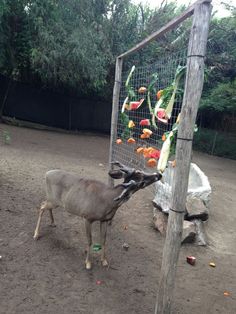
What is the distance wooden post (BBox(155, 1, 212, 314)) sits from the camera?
273 cm

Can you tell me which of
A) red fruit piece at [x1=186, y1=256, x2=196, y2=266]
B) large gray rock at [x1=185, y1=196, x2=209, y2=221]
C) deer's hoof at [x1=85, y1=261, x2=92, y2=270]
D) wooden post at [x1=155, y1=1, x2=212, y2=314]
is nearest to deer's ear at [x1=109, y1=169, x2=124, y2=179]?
deer's hoof at [x1=85, y1=261, x2=92, y2=270]

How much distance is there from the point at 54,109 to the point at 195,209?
12642 mm

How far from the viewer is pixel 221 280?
4.37 meters

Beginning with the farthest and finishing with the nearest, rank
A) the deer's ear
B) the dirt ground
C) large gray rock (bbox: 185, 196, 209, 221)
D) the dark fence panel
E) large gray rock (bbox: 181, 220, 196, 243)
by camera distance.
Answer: the dark fence panel < large gray rock (bbox: 185, 196, 209, 221) < large gray rock (bbox: 181, 220, 196, 243) < the deer's ear < the dirt ground

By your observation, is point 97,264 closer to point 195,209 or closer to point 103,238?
point 103,238

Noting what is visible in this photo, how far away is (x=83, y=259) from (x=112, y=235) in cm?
90

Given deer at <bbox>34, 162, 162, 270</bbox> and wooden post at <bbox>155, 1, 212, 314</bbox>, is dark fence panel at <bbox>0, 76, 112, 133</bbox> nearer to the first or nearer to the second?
deer at <bbox>34, 162, 162, 270</bbox>

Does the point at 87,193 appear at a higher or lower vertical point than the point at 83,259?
higher

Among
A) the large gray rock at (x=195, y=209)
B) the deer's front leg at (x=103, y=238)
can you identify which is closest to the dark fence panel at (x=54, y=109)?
the large gray rock at (x=195, y=209)

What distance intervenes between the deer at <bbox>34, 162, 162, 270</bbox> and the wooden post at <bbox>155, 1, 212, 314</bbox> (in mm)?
798

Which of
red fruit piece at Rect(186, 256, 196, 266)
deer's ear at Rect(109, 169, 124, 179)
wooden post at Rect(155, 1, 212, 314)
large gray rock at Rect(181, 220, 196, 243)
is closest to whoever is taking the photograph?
wooden post at Rect(155, 1, 212, 314)

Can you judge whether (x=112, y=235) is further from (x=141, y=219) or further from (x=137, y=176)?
(x=137, y=176)

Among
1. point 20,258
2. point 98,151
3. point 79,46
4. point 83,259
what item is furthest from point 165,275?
point 79,46

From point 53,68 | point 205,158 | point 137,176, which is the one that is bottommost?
point 205,158
